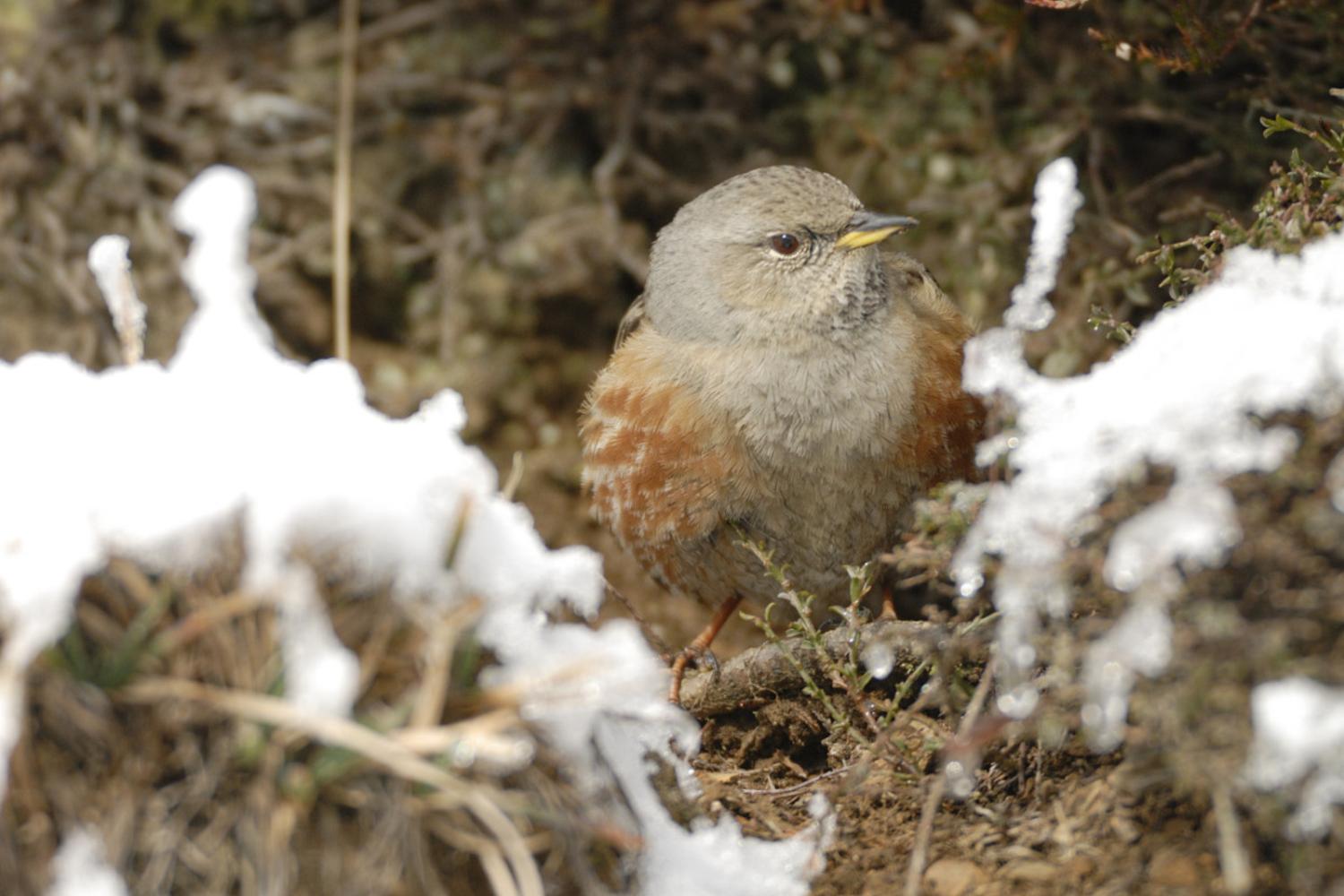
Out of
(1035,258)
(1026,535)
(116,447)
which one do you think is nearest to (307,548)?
(116,447)

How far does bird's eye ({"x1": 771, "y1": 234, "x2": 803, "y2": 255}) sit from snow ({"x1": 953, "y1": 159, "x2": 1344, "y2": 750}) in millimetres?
1461

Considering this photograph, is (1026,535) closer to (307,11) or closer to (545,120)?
(545,120)

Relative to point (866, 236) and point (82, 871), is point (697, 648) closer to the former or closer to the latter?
point (866, 236)

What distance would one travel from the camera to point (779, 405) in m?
3.45

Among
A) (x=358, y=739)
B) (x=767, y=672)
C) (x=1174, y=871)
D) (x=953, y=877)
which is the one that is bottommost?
(x=767, y=672)

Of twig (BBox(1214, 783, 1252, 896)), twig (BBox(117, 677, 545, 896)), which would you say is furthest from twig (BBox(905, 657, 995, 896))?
twig (BBox(117, 677, 545, 896))

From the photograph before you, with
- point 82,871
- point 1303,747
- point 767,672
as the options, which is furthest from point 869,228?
point 82,871

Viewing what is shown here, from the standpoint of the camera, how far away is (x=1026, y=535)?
2.07 meters

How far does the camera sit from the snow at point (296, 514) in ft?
6.36

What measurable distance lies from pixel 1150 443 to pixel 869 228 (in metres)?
1.73

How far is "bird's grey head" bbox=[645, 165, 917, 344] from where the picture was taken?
3.60 m

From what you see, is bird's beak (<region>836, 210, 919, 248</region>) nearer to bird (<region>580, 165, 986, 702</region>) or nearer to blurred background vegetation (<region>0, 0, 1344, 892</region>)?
bird (<region>580, 165, 986, 702</region>)

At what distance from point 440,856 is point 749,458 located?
1.62 metres

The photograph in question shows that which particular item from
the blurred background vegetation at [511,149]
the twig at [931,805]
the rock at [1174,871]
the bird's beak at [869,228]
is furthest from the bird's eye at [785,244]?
the rock at [1174,871]
